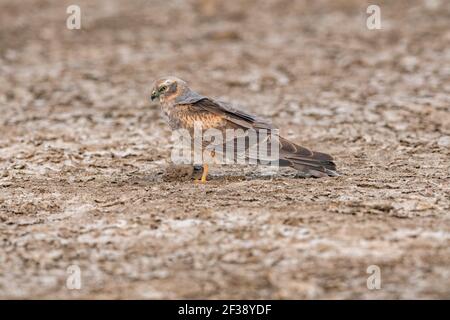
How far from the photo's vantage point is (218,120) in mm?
5746

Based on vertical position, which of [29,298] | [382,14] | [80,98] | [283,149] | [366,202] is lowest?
[29,298]

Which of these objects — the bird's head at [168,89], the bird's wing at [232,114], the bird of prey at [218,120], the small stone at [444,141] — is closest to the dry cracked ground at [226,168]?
the small stone at [444,141]

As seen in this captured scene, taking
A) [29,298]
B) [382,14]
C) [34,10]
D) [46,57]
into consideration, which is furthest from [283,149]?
[34,10]

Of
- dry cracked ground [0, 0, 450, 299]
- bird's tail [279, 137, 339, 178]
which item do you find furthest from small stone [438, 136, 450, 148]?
bird's tail [279, 137, 339, 178]

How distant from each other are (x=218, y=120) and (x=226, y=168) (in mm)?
868

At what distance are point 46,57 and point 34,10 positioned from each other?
3.03 m

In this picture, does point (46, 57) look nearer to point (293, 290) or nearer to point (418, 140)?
point (418, 140)

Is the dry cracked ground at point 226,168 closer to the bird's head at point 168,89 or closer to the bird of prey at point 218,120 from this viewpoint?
the bird of prey at point 218,120

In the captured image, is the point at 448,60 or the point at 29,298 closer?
the point at 29,298

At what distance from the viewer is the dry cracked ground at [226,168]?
437 centimetres

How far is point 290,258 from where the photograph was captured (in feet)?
14.5

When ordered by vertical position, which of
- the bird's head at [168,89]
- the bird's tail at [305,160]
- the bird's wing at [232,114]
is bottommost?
the bird's tail at [305,160]

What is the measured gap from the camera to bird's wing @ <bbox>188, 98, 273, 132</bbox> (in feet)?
18.9

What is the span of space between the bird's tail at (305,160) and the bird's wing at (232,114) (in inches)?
8.2
